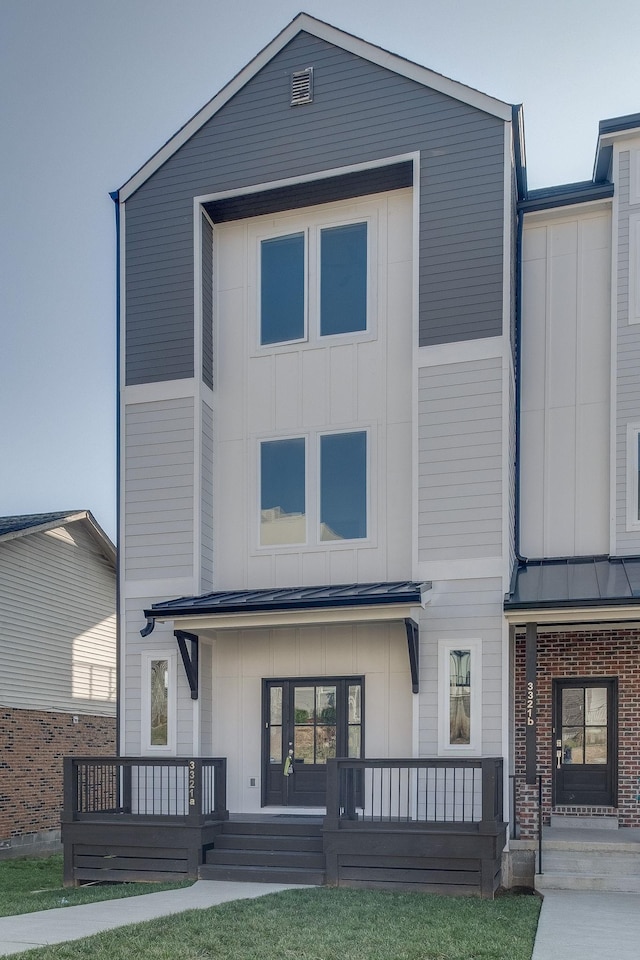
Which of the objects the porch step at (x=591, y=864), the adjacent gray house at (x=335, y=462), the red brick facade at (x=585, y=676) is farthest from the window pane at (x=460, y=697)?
the porch step at (x=591, y=864)

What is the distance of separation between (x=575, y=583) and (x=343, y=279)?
5.13m

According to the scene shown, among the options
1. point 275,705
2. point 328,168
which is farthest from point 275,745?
point 328,168

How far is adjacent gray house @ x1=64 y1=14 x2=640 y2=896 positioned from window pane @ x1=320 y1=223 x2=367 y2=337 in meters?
0.03

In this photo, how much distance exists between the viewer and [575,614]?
1109cm

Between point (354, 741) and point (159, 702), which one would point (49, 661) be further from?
point (354, 741)

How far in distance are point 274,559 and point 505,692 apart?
3.59 m

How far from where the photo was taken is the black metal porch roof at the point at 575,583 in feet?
36.2

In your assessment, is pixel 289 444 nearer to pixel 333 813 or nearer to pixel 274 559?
pixel 274 559

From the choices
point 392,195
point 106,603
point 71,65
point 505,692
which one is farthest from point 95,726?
point 71,65

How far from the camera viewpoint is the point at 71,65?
65.4 ft

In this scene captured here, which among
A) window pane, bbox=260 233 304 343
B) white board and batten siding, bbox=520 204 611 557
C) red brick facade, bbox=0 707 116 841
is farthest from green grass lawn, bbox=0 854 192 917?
window pane, bbox=260 233 304 343

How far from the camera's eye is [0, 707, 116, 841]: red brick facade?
1648cm

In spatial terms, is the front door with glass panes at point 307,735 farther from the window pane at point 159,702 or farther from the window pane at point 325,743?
the window pane at point 159,702

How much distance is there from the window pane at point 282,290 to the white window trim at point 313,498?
147 centimetres
